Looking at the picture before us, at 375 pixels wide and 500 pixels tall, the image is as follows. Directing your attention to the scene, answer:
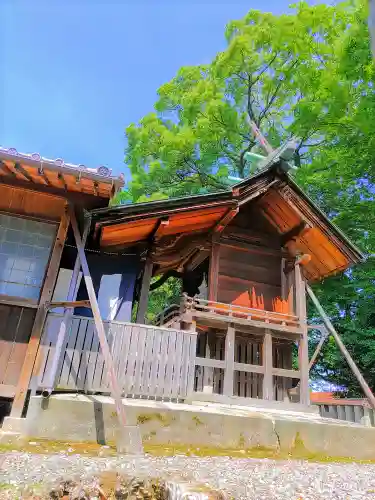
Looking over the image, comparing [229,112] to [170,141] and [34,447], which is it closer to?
[170,141]

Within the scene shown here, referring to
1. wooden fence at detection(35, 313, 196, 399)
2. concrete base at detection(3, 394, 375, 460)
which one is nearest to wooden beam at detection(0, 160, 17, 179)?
wooden fence at detection(35, 313, 196, 399)

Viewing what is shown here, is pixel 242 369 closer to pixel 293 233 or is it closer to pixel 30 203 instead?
pixel 293 233

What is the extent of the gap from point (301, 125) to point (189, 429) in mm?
15250

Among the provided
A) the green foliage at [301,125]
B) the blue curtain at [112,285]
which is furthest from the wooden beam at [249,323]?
the green foliage at [301,125]

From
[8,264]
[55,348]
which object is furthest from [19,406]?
[8,264]

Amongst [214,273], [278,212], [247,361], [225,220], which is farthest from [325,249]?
[247,361]

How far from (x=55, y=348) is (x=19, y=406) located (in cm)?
106

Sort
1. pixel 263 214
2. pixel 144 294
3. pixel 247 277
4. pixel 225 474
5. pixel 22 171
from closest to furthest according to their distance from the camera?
pixel 225 474
pixel 22 171
pixel 144 294
pixel 247 277
pixel 263 214

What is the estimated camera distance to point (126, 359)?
7.26 m

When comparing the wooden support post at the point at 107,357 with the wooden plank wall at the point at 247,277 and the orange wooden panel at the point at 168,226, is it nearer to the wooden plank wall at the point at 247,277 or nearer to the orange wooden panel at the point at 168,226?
the orange wooden panel at the point at 168,226

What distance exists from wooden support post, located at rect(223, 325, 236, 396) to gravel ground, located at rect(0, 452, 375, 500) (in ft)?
13.0

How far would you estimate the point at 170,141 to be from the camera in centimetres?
1870

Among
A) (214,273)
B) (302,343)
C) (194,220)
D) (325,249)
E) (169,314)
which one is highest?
(325,249)

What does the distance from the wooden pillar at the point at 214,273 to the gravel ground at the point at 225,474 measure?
5.75m
